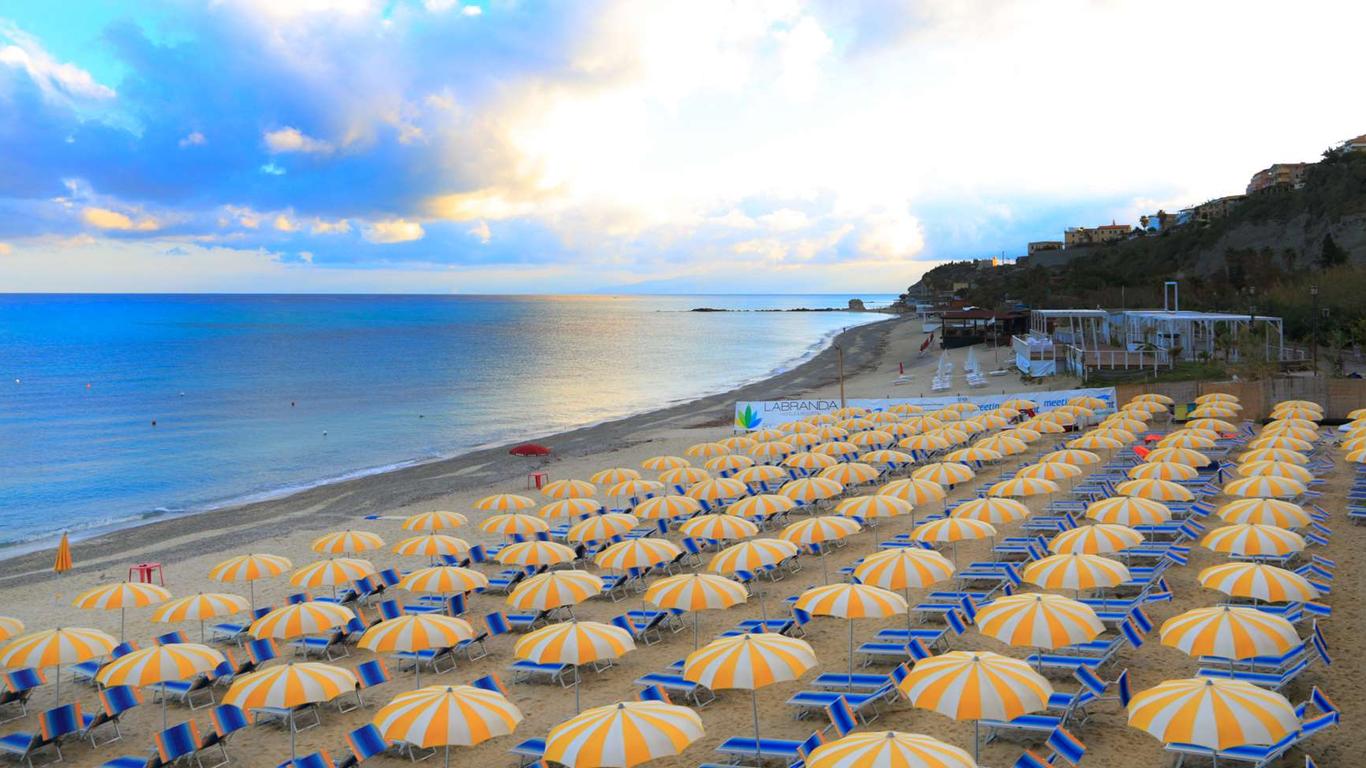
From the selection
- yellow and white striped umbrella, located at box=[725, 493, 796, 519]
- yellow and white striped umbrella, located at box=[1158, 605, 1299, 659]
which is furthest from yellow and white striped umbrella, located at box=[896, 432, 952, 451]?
yellow and white striped umbrella, located at box=[1158, 605, 1299, 659]

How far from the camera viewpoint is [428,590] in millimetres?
12797

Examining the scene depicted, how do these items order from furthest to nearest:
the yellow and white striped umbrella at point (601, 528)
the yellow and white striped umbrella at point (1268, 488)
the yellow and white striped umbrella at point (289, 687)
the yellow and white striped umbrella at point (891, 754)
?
the yellow and white striped umbrella at point (601, 528), the yellow and white striped umbrella at point (1268, 488), the yellow and white striped umbrella at point (289, 687), the yellow and white striped umbrella at point (891, 754)

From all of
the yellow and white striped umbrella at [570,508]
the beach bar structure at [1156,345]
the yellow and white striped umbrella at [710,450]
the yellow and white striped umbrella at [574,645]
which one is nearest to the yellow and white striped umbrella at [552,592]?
the yellow and white striped umbrella at [574,645]

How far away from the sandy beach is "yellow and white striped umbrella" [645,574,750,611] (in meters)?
1.00

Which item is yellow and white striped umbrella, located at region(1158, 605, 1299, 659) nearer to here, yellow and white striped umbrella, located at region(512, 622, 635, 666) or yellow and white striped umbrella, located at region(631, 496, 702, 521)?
yellow and white striped umbrella, located at region(512, 622, 635, 666)

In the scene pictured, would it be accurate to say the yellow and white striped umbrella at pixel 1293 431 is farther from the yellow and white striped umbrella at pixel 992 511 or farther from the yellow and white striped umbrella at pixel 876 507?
the yellow and white striped umbrella at pixel 876 507

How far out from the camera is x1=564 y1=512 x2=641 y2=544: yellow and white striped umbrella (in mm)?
15828

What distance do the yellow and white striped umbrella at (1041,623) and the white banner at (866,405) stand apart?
21.7 metres

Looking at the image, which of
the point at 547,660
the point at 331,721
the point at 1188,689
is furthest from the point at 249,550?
the point at 1188,689

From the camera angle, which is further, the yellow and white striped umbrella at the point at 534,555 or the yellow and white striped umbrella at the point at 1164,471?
the yellow and white striped umbrella at the point at 1164,471

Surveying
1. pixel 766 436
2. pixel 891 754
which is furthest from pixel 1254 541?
pixel 766 436

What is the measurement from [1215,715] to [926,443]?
17.0 m

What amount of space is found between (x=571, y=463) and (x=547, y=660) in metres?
22.1

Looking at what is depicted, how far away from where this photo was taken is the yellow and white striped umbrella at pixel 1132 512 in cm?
1331
